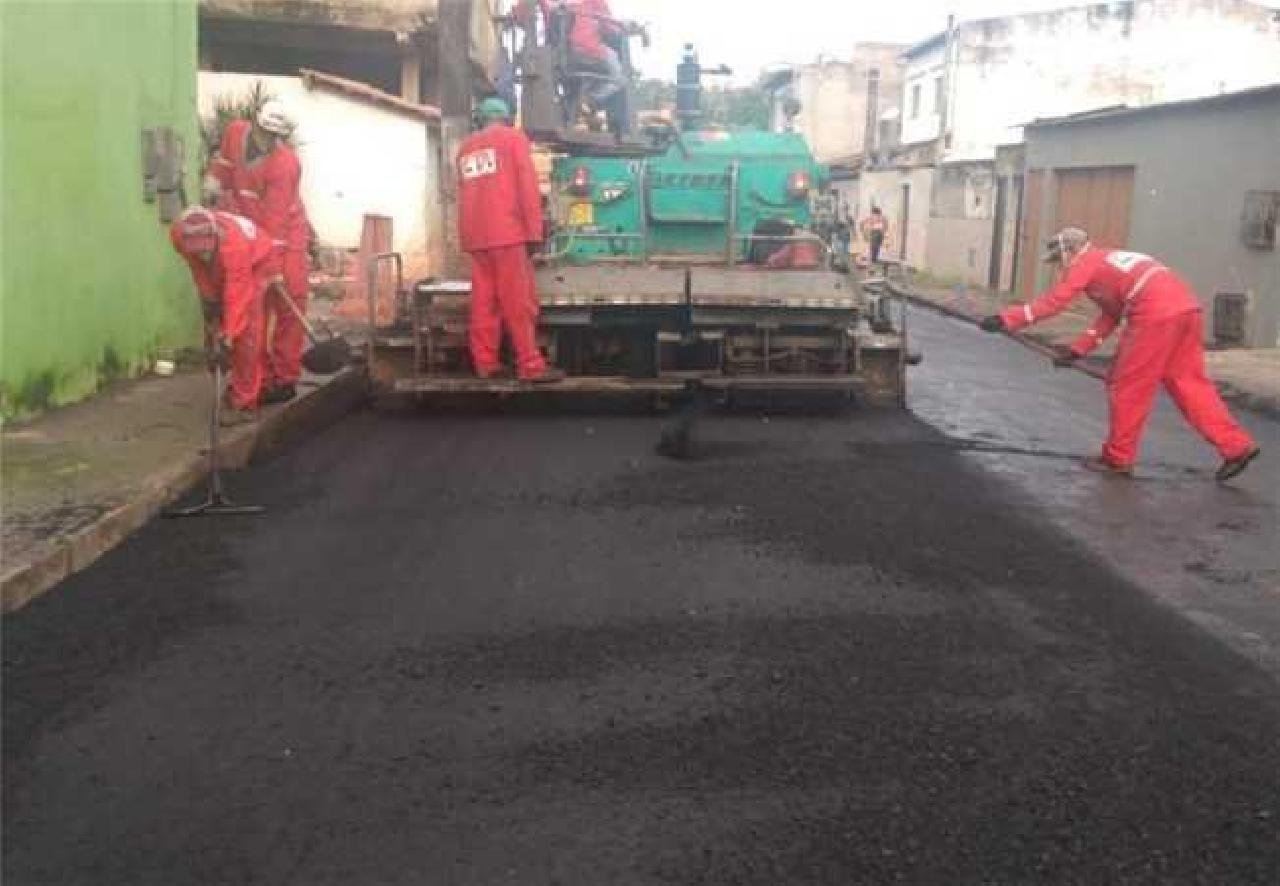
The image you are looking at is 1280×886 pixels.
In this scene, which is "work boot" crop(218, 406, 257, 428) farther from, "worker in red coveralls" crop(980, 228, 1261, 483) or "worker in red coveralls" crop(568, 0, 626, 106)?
"worker in red coveralls" crop(980, 228, 1261, 483)

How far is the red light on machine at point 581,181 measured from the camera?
10.1 meters

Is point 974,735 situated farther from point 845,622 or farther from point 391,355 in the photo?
point 391,355

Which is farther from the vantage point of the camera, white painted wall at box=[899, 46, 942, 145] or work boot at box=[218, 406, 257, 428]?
white painted wall at box=[899, 46, 942, 145]

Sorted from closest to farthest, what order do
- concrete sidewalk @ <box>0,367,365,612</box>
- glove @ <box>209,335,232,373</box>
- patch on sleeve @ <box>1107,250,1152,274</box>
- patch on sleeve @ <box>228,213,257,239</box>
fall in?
concrete sidewalk @ <box>0,367,365,612</box> → glove @ <box>209,335,232,373</box> → patch on sleeve @ <box>228,213,257,239</box> → patch on sleeve @ <box>1107,250,1152,274</box>

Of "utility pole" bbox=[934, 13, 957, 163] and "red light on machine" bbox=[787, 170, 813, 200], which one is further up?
"utility pole" bbox=[934, 13, 957, 163]

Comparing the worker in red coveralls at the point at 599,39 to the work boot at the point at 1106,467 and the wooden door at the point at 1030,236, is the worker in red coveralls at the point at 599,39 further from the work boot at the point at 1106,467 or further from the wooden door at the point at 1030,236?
the wooden door at the point at 1030,236

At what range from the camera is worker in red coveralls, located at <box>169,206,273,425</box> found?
743cm

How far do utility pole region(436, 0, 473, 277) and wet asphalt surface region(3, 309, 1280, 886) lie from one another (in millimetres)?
3485

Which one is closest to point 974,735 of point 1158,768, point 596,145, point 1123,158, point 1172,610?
point 1158,768

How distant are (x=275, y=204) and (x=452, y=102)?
80.9 inches

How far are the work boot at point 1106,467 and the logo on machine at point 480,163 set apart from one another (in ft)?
13.1

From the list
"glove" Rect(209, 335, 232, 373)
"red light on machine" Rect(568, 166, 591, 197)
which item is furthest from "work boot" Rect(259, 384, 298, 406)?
"red light on machine" Rect(568, 166, 591, 197)

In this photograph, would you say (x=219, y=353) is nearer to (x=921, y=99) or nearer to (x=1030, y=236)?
(x=1030, y=236)

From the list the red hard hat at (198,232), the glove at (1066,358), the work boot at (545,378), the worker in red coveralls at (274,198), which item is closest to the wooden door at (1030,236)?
the glove at (1066,358)
